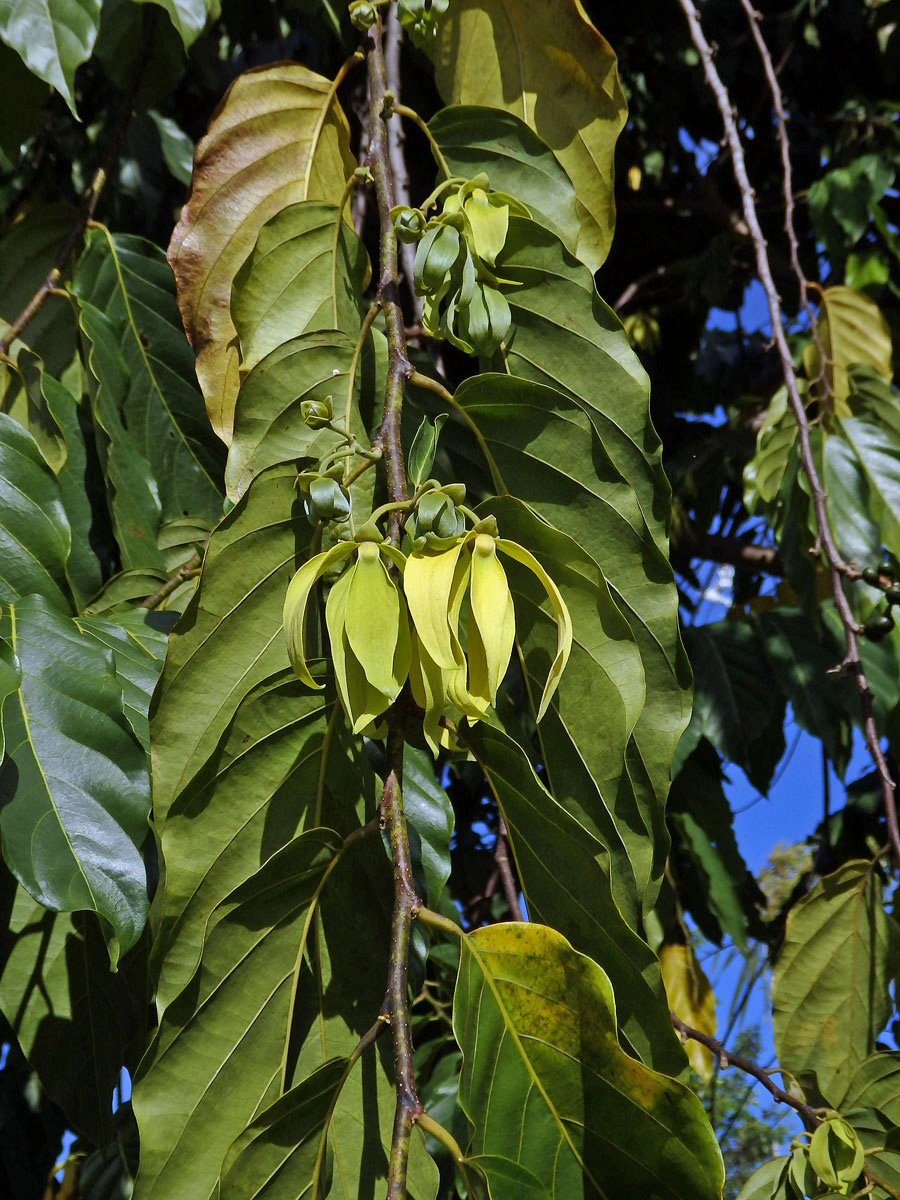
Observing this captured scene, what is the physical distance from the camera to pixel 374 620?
0.53 metres

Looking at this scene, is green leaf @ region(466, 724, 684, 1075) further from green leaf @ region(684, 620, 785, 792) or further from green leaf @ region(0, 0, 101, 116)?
green leaf @ region(684, 620, 785, 792)

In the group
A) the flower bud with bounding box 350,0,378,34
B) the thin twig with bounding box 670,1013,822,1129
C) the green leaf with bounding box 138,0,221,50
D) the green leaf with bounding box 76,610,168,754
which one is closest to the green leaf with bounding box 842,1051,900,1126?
the thin twig with bounding box 670,1013,822,1129

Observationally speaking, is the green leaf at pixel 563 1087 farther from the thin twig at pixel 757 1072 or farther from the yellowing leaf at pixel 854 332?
the yellowing leaf at pixel 854 332

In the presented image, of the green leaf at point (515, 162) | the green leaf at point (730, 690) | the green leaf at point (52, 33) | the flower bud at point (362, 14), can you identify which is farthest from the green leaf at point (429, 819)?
the green leaf at point (730, 690)

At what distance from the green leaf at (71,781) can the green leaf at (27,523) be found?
7 cm

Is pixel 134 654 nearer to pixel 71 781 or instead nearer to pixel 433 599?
pixel 71 781

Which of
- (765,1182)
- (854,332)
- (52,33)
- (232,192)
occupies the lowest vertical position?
(765,1182)

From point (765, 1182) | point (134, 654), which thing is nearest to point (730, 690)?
point (765, 1182)

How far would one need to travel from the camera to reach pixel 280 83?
0.97 metres

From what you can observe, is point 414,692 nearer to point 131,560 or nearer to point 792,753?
point 131,560

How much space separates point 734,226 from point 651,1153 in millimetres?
2093

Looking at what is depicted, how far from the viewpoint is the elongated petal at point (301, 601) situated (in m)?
0.55

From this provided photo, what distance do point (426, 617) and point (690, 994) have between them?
5.46 feet

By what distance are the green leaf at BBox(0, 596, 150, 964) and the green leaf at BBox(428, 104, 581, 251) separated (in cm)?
47
